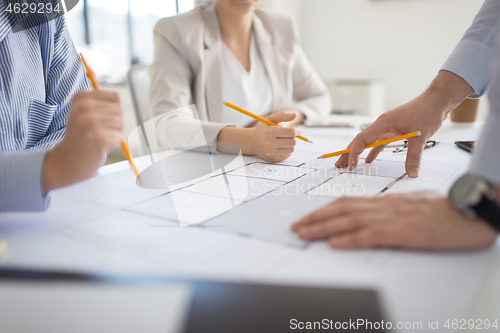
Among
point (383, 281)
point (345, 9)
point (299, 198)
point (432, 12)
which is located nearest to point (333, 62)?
point (345, 9)

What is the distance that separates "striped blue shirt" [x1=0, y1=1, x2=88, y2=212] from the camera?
0.50 metres

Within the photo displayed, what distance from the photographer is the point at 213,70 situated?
1.31 m

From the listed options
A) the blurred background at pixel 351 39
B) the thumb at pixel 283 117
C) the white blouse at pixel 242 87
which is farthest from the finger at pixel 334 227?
the blurred background at pixel 351 39

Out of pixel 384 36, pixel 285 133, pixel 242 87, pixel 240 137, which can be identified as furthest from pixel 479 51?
pixel 384 36

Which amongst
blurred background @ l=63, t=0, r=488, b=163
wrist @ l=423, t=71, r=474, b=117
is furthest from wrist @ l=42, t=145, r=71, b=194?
blurred background @ l=63, t=0, r=488, b=163

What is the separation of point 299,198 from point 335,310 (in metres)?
0.25

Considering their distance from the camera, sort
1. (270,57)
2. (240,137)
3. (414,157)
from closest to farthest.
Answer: (414,157) < (240,137) < (270,57)

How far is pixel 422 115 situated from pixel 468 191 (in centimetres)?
40

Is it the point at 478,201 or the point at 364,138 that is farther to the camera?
the point at 364,138

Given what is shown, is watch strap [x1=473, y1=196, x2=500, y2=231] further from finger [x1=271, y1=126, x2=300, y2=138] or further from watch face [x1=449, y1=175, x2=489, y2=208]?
finger [x1=271, y1=126, x2=300, y2=138]

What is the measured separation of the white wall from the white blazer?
1.86m

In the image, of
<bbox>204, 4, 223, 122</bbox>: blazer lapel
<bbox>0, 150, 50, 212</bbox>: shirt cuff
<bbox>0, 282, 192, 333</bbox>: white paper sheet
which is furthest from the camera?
<bbox>204, 4, 223, 122</bbox>: blazer lapel

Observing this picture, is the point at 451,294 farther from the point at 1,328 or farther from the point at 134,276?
the point at 1,328

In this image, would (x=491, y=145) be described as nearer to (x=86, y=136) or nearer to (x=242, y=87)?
(x=86, y=136)
